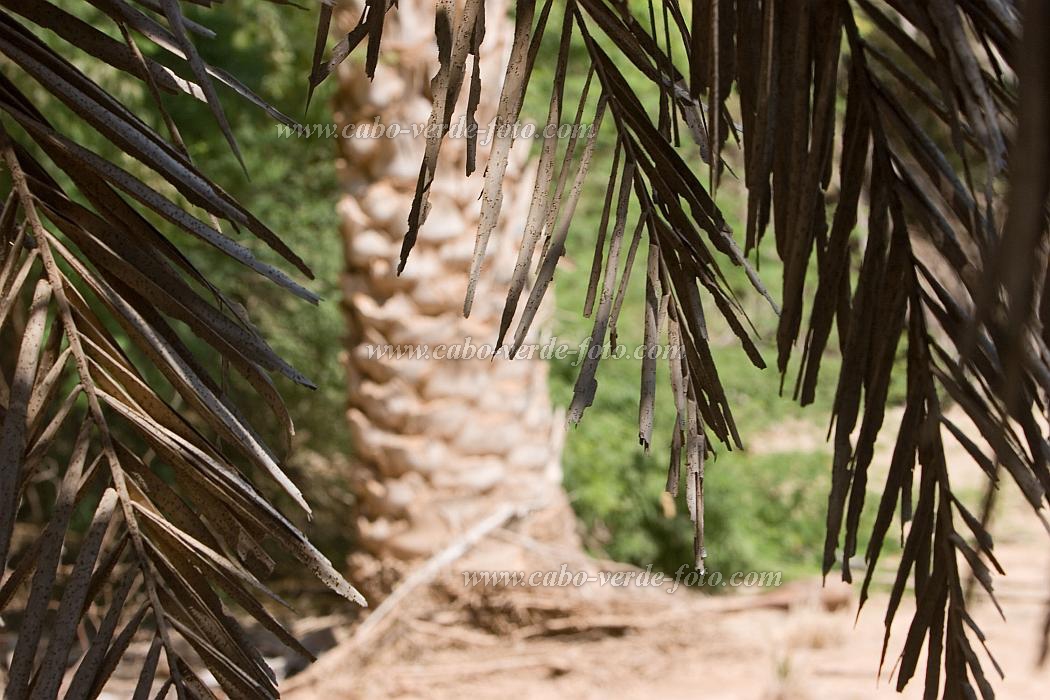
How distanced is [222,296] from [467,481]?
302 cm

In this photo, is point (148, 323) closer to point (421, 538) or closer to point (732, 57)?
point (732, 57)

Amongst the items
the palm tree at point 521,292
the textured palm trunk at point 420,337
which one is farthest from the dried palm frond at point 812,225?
the textured palm trunk at point 420,337

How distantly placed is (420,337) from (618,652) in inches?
51.5

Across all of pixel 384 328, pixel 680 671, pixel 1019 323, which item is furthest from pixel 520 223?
pixel 1019 323

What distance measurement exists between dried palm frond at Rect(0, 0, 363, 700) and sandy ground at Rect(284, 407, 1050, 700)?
274 cm

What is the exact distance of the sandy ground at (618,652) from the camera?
11.7 feet

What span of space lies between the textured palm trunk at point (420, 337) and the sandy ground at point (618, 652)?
0.32 m

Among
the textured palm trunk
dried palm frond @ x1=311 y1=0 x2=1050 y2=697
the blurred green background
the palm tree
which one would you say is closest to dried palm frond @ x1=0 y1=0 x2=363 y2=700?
the palm tree

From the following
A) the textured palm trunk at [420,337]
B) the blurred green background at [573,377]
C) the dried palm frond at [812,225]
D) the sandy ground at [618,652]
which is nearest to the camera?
the dried palm frond at [812,225]

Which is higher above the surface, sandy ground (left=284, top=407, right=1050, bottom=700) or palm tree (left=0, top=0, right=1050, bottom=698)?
palm tree (left=0, top=0, right=1050, bottom=698)

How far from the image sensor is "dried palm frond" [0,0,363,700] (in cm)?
89

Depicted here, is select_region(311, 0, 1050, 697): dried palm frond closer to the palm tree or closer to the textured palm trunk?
the palm tree

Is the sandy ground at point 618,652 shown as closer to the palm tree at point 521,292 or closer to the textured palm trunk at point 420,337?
the textured palm trunk at point 420,337

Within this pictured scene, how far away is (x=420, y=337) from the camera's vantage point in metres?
4.05
